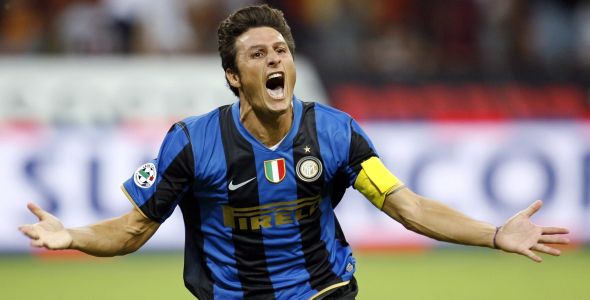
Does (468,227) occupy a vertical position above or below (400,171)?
above

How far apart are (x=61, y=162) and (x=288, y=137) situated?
586cm

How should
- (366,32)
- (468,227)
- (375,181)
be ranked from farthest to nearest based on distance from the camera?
1. (366,32)
2. (375,181)
3. (468,227)

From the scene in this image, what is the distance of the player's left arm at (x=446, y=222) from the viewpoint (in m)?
5.22

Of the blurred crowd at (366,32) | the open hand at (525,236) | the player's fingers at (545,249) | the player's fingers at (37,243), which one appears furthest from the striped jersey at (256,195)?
the blurred crowd at (366,32)

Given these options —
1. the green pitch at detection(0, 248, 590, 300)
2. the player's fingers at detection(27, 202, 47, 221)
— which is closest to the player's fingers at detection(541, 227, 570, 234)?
the player's fingers at detection(27, 202, 47, 221)

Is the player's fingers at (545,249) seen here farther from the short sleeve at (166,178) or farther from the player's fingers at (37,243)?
the player's fingers at (37,243)

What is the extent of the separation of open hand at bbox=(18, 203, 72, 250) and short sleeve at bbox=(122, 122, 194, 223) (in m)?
0.42

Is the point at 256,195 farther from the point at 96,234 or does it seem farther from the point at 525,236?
the point at 525,236

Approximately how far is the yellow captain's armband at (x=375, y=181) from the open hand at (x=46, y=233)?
4.72 feet

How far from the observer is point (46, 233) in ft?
17.0

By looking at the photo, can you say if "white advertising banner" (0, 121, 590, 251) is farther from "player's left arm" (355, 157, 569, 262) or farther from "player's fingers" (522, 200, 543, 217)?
"player's fingers" (522, 200, 543, 217)

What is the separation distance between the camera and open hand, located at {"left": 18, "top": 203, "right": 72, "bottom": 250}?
5.09m

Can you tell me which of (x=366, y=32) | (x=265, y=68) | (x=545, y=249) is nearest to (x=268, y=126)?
(x=265, y=68)

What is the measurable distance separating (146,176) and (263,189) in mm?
580
